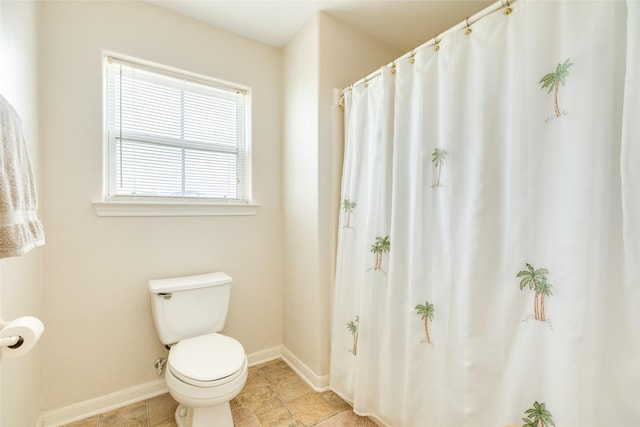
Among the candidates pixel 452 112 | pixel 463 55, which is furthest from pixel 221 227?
pixel 463 55

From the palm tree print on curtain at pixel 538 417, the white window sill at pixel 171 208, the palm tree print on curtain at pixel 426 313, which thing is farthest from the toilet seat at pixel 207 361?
the palm tree print on curtain at pixel 538 417

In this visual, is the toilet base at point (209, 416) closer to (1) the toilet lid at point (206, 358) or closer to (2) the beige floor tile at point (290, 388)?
(1) the toilet lid at point (206, 358)

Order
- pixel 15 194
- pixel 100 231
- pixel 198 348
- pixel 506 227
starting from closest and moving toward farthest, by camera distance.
Answer: pixel 15 194 → pixel 506 227 → pixel 198 348 → pixel 100 231

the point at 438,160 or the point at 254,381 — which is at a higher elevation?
the point at 438,160

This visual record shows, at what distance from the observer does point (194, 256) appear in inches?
74.5

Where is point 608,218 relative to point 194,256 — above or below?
above

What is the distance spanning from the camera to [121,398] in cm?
168

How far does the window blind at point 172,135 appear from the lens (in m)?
1.70

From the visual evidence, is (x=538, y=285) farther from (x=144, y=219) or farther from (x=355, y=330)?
→ (x=144, y=219)

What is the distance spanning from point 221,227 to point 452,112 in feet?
5.21

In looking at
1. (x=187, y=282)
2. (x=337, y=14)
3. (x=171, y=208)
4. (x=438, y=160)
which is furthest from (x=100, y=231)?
(x=337, y=14)

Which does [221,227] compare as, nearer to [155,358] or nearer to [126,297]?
[126,297]

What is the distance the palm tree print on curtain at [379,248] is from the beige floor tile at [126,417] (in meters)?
1.56

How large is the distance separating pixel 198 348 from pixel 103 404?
74 centimetres
